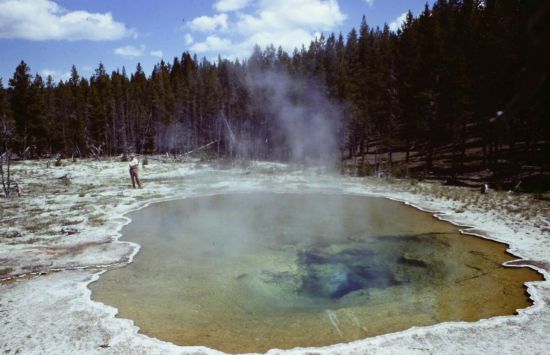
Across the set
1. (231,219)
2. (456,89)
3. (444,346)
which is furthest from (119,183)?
(456,89)

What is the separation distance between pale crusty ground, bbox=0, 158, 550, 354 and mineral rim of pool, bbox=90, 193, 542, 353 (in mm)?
466

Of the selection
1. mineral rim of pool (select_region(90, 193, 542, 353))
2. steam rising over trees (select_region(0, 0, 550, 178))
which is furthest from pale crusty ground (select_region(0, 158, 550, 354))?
steam rising over trees (select_region(0, 0, 550, 178))

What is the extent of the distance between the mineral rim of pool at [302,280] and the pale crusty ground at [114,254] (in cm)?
47

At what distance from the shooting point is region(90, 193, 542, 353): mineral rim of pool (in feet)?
24.1

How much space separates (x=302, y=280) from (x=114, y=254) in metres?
5.74

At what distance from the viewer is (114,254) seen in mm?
11422

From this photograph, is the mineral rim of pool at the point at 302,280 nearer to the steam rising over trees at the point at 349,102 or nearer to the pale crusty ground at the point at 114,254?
the pale crusty ground at the point at 114,254

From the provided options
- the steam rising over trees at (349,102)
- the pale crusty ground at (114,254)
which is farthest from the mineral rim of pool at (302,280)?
the steam rising over trees at (349,102)

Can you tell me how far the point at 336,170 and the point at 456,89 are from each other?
11.3m

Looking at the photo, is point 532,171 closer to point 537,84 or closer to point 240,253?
point 240,253

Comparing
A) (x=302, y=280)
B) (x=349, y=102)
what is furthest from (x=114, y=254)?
(x=349, y=102)

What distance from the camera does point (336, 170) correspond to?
109 ft

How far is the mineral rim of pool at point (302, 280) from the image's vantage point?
7.35m

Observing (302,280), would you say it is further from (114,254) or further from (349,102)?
(349,102)
